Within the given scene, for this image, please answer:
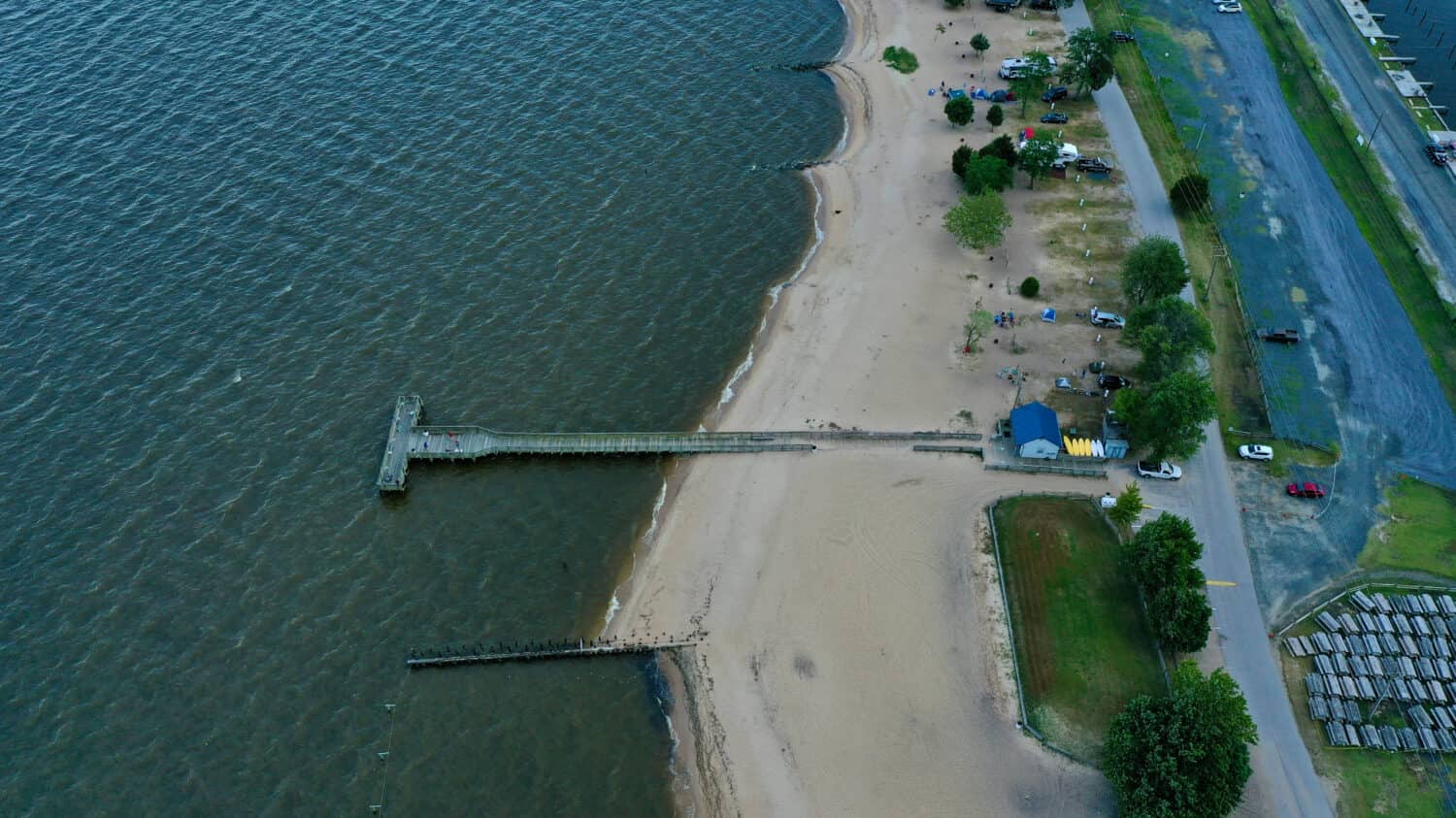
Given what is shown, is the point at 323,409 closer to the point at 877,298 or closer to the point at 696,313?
the point at 696,313

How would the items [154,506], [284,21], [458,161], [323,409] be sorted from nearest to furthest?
[154,506]
[323,409]
[458,161]
[284,21]

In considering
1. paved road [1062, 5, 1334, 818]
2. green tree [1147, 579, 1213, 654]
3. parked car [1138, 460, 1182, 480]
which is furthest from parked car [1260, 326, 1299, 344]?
green tree [1147, 579, 1213, 654]

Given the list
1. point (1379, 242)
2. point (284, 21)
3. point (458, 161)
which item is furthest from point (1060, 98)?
point (284, 21)

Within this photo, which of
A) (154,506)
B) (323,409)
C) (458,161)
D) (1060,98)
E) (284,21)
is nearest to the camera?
(154,506)

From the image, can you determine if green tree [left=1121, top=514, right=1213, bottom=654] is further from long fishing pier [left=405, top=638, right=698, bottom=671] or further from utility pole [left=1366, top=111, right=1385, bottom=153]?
utility pole [left=1366, top=111, right=1385, bottom=153]

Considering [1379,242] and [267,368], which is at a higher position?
[1379,242]

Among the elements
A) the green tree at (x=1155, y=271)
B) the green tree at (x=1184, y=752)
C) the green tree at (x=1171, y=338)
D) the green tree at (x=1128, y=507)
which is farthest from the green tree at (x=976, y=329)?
the green tree at (x=1184, y=752)

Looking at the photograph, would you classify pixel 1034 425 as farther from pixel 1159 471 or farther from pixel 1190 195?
pixel 1190 195
